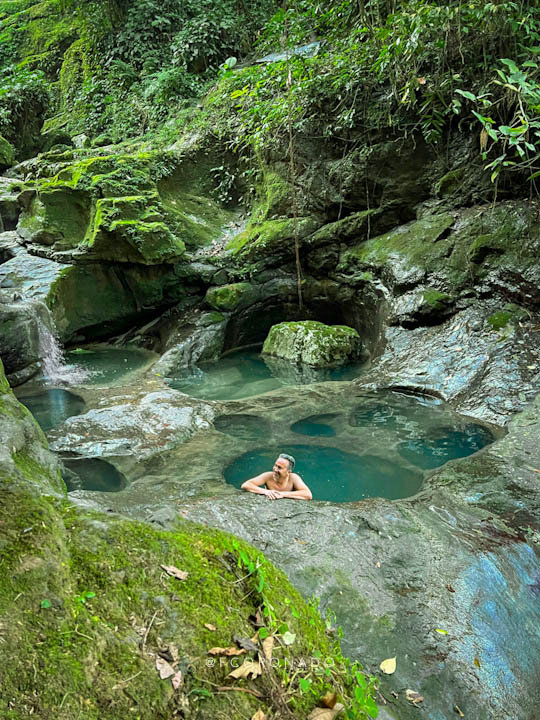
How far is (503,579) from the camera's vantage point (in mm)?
3307

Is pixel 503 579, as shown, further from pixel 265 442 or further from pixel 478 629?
pixel 265 442

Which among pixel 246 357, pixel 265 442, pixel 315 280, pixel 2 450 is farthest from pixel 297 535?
pixel 315 280

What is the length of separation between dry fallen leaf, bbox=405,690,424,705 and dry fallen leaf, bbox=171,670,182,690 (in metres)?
1.42

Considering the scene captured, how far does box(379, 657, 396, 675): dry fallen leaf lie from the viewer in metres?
2.39

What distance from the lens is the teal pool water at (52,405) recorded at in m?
7.25

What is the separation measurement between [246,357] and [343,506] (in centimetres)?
760

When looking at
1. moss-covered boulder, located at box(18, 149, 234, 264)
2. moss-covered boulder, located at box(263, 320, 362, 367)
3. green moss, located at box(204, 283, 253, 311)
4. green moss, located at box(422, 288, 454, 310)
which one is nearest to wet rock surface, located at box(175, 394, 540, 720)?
green moss, located at box(422, 288, 454, 310)

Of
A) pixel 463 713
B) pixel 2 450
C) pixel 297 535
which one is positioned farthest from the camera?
pixel 297 535

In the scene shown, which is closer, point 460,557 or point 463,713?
point 463,713

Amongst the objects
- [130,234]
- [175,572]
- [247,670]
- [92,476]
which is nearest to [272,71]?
[130,234]

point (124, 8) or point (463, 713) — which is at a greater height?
point (124, 8)

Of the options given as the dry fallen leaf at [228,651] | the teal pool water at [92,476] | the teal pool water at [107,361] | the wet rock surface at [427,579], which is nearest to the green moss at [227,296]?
the teal pool water at [107,361]

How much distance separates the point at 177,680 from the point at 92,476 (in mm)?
4513

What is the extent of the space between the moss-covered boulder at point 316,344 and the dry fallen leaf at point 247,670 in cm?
848
